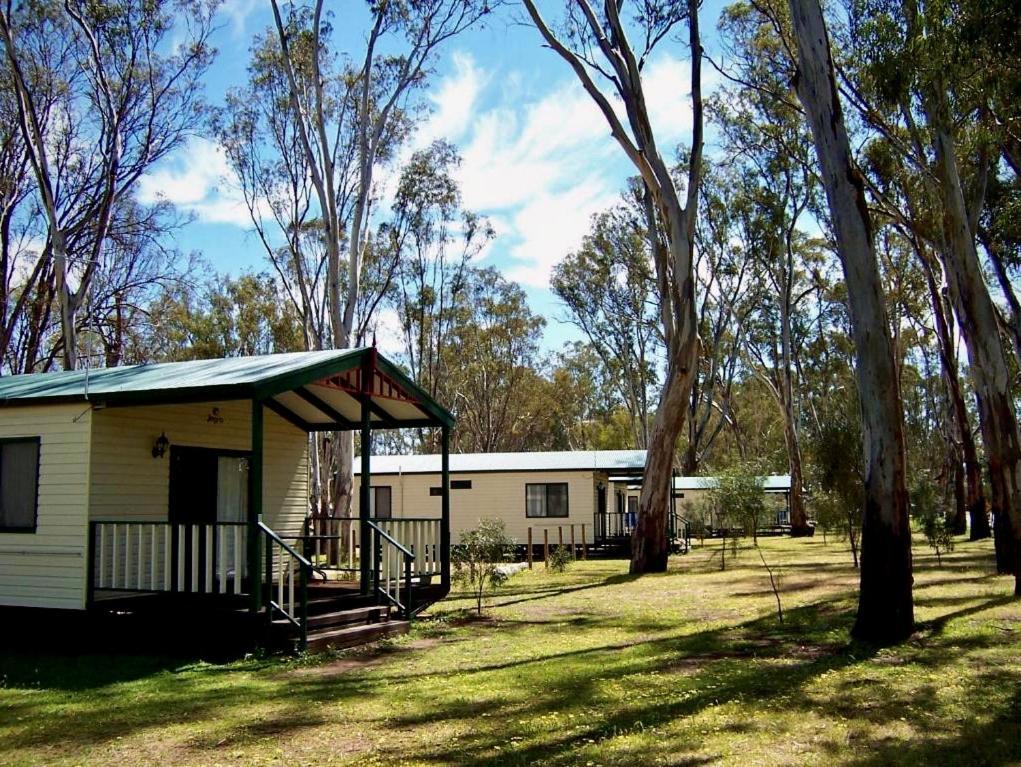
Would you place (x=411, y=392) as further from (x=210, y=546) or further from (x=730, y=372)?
(x=730, y=372)

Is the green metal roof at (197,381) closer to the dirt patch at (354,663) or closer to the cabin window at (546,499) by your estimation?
the dirt patch at (354,663)

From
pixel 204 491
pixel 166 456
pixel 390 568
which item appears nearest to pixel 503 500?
pixel 390 568

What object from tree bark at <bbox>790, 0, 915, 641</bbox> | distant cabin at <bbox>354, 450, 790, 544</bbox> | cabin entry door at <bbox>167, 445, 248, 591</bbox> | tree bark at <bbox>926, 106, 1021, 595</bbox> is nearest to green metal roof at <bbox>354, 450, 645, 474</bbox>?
distant cabin at <bbox>354, 450, 790, 544</bbox>

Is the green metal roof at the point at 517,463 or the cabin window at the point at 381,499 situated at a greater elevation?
the green metal roof at the point at 517,463

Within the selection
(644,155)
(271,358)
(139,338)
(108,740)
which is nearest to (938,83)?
(644,155)

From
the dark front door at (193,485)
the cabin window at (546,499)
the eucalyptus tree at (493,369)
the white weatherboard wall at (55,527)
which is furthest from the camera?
the eucalyptus tree at (493,369)

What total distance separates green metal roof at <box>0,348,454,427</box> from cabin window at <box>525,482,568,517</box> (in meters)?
15.8

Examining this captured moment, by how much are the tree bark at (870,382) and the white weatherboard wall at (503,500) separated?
18575 mm

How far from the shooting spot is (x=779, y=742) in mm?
6031

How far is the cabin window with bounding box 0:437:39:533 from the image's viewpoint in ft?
34.7

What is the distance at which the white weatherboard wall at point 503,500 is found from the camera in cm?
2800

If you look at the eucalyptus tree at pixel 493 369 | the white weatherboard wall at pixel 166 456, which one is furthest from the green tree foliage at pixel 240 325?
the white weatherboard wall at pixel 166 456

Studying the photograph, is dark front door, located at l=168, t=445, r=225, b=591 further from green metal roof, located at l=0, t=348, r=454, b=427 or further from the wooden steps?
the wooden steps

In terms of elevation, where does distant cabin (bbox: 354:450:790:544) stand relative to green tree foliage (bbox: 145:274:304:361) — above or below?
below
